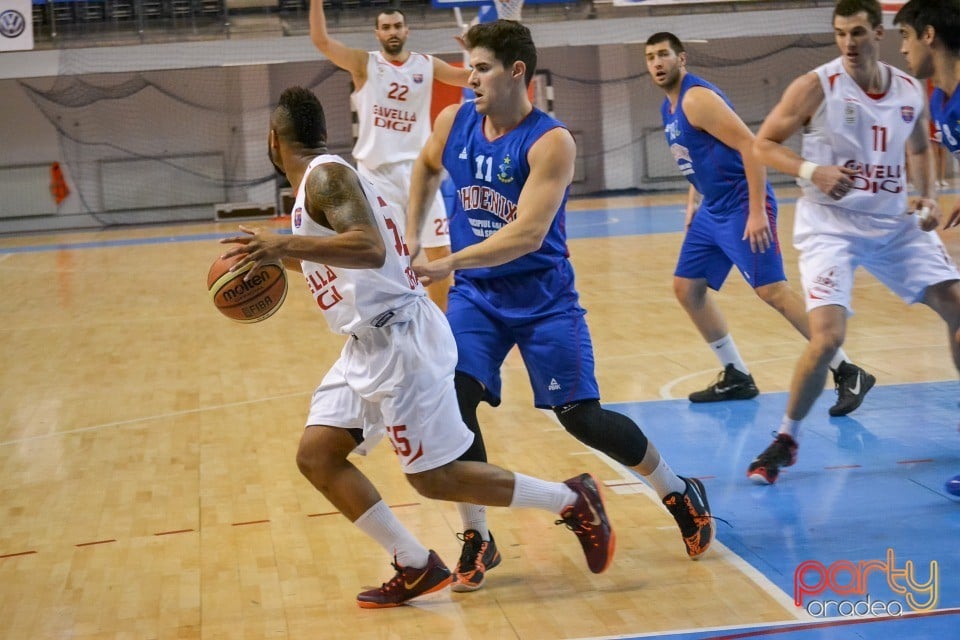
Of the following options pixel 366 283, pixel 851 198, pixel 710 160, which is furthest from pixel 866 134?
pixel 366 283

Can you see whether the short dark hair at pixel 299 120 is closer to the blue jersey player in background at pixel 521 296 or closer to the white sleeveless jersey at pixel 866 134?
the blue jersey player in background at pixel 521 296

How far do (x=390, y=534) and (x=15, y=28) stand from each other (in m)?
16.8

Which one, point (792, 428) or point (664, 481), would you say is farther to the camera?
point (792, 428)

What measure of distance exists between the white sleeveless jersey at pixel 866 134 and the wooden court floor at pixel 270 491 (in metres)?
1.40

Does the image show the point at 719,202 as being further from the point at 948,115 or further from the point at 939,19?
the point at 939,19

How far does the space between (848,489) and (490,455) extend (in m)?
1.66

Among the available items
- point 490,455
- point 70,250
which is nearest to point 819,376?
point 490,455

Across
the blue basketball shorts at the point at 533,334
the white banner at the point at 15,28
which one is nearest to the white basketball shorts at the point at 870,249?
the blue basketball shorts at the point at 533,334

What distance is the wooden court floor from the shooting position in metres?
3.58

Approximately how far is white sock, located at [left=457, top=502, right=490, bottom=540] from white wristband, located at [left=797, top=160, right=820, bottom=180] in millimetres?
1945

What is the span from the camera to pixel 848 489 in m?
4.58

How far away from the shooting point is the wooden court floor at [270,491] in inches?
141

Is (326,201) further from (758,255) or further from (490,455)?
(758,255)

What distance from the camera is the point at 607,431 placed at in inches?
152
